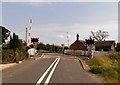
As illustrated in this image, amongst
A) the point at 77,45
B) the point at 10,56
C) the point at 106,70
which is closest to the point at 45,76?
the point at 106,70

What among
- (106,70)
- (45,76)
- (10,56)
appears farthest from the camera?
(10,56)

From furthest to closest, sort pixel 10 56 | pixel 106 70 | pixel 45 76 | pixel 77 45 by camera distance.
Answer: pixel 77 45
pixel 10 56
pixel 106 70
pixel 45 76

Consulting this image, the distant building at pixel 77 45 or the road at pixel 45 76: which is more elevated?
the distant building at pixel 77 45

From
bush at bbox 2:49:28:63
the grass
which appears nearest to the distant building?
the grass

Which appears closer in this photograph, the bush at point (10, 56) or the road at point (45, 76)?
the road at point (45, 76)

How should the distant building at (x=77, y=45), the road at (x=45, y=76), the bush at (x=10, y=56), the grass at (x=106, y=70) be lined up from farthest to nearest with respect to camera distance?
the distant building at (x=77, y=45), the bush at (x=10, y=56), the grass at (x=106, y=70), the road at (x=45, y=76)

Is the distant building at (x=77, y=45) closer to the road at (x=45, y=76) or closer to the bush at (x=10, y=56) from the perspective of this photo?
the bush at (x=10, y=56)

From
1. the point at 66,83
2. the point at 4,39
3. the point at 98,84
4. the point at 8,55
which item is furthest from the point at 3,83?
the point at 4,39

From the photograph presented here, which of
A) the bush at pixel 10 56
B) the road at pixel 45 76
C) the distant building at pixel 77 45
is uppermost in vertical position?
the distant building at pixel 77 45

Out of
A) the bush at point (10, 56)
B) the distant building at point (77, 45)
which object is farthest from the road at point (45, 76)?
the distant building at point (77, 45)

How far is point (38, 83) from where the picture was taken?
16422mm

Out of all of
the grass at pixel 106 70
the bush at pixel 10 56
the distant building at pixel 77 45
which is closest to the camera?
the grass at pixel 106 70

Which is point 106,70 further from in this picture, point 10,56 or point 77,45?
point 77,45

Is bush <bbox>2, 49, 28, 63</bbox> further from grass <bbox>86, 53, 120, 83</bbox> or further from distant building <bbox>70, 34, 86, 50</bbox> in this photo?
distant building <bbox>70, 34, 86, 50</bbox>
